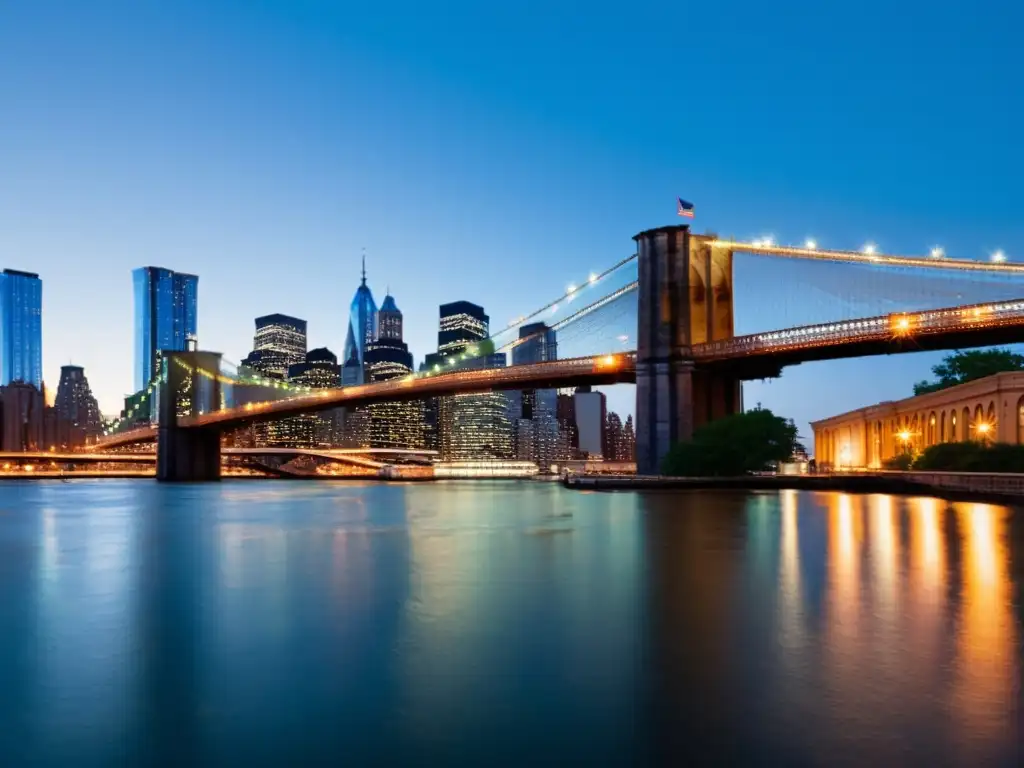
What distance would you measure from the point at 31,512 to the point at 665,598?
3688cm

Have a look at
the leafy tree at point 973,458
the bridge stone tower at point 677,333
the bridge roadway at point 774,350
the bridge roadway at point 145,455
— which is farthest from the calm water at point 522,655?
the bridge roadway at point 145,455

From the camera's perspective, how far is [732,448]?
4616 centimetres

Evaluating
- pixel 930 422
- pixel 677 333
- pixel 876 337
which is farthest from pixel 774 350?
pixel 930 422

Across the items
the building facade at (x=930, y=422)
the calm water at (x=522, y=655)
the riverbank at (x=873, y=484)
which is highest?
the building facade at (x=930, y=422)

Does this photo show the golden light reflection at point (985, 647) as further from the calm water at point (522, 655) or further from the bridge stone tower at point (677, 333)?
the bridge stone tower at point (677, 333)

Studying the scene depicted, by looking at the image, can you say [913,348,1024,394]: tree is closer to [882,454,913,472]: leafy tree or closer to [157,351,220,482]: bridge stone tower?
[882,454,913,472]: leafy tree

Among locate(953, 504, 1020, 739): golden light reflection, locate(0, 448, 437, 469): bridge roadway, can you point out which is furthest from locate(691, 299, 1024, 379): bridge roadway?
locate(0, 448, 437, 469): bridge roadway

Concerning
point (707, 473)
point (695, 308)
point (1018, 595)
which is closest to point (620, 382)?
point (695, 308)

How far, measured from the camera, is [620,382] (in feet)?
192

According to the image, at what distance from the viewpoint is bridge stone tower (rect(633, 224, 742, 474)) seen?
49.9 m

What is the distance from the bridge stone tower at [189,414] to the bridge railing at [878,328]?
5091 centimetres

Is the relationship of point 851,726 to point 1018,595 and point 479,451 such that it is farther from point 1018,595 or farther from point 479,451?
point 479,451

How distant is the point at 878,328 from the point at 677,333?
11.1 metres

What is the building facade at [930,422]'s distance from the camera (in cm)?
5312
